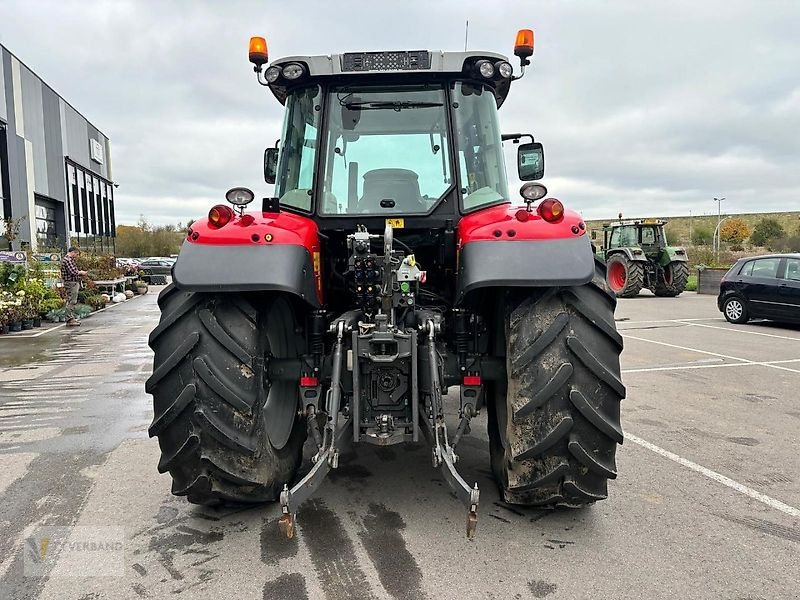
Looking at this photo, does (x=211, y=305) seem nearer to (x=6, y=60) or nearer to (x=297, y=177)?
(x=297, y=177)

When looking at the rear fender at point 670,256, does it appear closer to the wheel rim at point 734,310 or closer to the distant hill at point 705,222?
the wheel rim at point 734,310

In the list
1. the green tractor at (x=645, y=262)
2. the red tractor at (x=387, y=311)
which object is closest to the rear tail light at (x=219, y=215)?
the red tractor at (x=387, y=311)

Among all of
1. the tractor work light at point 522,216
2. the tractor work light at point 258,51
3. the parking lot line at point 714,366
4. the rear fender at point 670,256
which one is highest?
the tractor work light at point 258,51

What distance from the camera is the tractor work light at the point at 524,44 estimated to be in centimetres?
381

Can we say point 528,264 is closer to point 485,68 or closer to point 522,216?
point 522,216

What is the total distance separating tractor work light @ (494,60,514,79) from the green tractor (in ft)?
55.1

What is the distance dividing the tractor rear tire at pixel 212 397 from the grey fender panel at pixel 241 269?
203mm

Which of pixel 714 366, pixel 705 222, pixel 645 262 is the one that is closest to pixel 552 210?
pixel 714 366

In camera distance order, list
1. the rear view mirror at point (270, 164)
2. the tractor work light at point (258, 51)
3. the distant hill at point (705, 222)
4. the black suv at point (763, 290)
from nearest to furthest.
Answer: the tractor work light at point (258, 51)
the rear view mirror at point (270, 164)
the black suv at point (763, 290)
the distant hill at point (705, 222)

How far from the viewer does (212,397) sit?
115 inches

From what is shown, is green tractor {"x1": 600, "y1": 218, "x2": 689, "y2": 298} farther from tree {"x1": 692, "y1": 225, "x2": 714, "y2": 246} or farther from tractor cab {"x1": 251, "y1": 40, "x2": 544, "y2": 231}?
tree {"x1": 692, "y1": 225, "x2": 714, "y2": 246}

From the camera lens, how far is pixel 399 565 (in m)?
2.80

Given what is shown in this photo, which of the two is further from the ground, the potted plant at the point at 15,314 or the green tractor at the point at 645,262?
Result: the green tractor at the point at 645,262

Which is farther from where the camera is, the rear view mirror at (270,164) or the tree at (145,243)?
the tree at (145,243)
